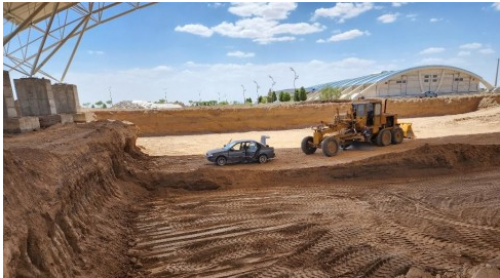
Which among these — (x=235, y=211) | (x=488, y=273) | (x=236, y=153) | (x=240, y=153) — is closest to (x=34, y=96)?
(x=236, y=153)

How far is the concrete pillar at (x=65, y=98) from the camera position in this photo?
16.7 metres

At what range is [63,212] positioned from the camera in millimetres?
5656

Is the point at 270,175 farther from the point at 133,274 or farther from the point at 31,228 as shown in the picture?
the point at 31,228

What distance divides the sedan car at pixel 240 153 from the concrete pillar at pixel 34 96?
306 inches

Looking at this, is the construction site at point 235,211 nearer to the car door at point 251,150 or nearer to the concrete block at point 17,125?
the concrete block at point 17,125

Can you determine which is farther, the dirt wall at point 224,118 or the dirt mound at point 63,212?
the dirt wall at point 224,118

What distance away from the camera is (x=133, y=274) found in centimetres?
562

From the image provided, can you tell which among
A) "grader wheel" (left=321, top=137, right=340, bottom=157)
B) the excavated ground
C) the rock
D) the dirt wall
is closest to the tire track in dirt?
the excavated ground

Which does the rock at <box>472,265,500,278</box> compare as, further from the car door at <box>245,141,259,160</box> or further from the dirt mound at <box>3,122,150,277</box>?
the car door at <box>245,141,259,160</box>

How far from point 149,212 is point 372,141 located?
12703 mm

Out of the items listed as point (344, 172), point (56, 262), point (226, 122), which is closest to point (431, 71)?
point (226, 122)

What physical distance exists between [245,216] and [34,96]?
1189 cm

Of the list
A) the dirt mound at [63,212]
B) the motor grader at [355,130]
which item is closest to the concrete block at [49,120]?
the dirt mound at [63,212]

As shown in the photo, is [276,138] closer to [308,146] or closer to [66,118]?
[308,146]
